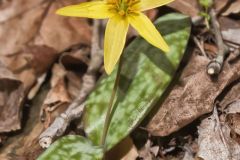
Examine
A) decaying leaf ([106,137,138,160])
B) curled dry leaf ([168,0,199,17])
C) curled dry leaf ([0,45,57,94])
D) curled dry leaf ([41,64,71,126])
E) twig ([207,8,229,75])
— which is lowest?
decaying leaf ([106,137,138,160])

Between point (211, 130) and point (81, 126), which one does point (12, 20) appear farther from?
point (211, 130)

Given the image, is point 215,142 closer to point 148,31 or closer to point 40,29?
point 148,31

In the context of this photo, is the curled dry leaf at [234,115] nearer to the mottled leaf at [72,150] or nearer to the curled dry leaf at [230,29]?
the curled dry leaf at [230,29]

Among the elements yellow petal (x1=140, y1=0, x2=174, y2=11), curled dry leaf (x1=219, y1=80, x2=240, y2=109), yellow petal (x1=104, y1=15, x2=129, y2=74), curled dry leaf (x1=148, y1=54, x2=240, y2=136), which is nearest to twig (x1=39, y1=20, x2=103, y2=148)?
curled dry leaf (x1=148, y1=54, x2=240, y2=136)

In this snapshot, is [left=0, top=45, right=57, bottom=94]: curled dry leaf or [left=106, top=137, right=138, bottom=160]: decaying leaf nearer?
[left=106, top=137, right=138, bottom=160]: decaying leaf

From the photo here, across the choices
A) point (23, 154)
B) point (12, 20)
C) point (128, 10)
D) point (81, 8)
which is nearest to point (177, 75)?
point (128, 10)

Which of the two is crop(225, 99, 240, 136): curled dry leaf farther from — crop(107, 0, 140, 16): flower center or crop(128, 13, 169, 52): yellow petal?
crop(107, 0, 140, 16): flower center
